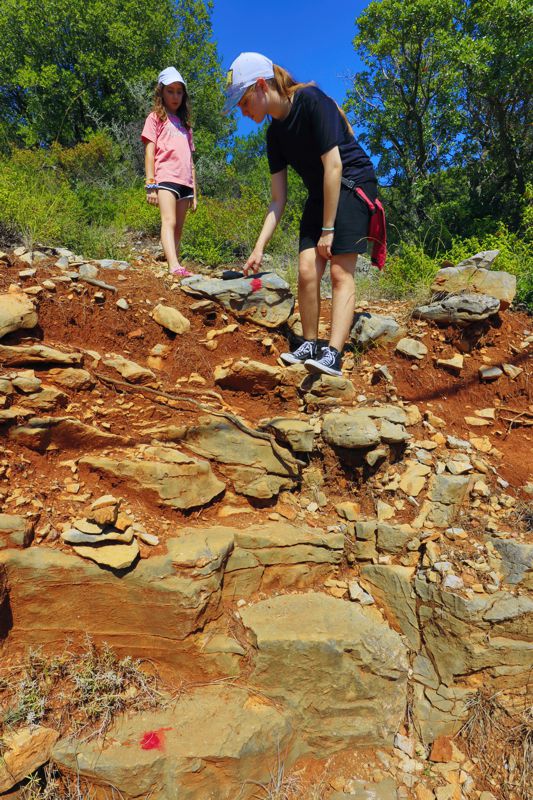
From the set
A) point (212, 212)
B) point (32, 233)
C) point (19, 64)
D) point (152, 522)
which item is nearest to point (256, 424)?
point (152, 522)

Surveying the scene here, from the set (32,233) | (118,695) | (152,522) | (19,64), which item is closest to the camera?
(118,695)

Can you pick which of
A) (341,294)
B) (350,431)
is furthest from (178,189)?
(350,431)

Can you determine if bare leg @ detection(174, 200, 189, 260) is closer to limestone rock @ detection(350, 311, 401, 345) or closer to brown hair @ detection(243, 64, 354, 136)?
brown hair @ detection(243, 64, 354, 136)

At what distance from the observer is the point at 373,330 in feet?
12.3

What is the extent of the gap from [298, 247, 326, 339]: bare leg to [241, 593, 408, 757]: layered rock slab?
189cm

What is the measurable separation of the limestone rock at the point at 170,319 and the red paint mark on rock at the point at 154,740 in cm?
233

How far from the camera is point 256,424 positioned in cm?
310

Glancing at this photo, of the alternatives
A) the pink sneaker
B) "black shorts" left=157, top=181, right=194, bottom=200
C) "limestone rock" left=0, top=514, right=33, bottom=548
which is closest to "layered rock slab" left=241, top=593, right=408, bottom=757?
"limestone rock" left=0, top=514, right=33, bottom=548

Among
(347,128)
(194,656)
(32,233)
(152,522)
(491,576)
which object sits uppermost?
(347,128)

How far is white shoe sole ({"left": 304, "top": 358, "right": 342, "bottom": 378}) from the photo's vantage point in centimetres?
317

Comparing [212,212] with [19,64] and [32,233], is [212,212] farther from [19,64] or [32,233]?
[19,64]

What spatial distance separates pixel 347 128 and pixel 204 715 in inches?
131

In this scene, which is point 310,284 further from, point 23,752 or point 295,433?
point 23,752

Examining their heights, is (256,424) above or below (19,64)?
below
